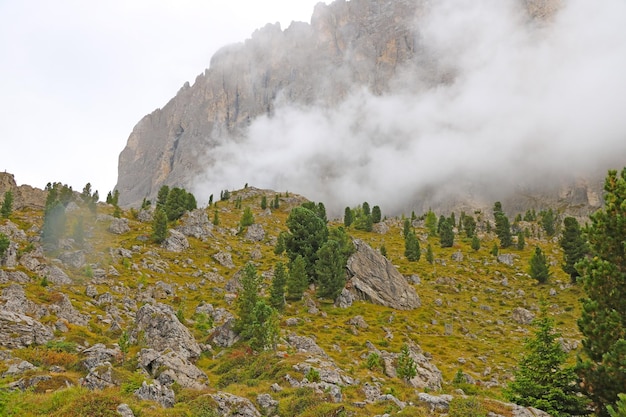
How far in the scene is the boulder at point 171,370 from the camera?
27.8 meters

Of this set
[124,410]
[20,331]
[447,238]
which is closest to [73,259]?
[20,331]

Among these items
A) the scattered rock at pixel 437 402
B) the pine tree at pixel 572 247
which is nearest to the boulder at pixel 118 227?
the scattered rock at pixel 437 402

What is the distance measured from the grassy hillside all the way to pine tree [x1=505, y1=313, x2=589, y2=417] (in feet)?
6.66

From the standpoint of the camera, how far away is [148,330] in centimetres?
3797

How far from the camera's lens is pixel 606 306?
72.4 ft

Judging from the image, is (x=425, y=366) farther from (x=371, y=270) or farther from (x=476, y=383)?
(x=371, y=270)

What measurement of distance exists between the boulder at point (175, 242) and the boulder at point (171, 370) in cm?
6465

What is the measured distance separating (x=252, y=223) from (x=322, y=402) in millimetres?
110883

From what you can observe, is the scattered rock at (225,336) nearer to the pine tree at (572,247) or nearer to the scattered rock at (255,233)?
the scattered rock at (255,233)

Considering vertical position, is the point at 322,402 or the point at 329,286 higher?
the point at 329,286

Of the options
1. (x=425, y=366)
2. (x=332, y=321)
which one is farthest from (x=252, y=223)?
(x=425, y=366)

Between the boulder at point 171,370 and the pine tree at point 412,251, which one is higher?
the pine tree at point 412,251

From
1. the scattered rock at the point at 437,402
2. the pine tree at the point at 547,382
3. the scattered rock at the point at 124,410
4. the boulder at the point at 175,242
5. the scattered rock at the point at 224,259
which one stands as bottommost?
the scattered rock at the point at 437,402

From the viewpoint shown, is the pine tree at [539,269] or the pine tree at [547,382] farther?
the pine tree at [539,269]
